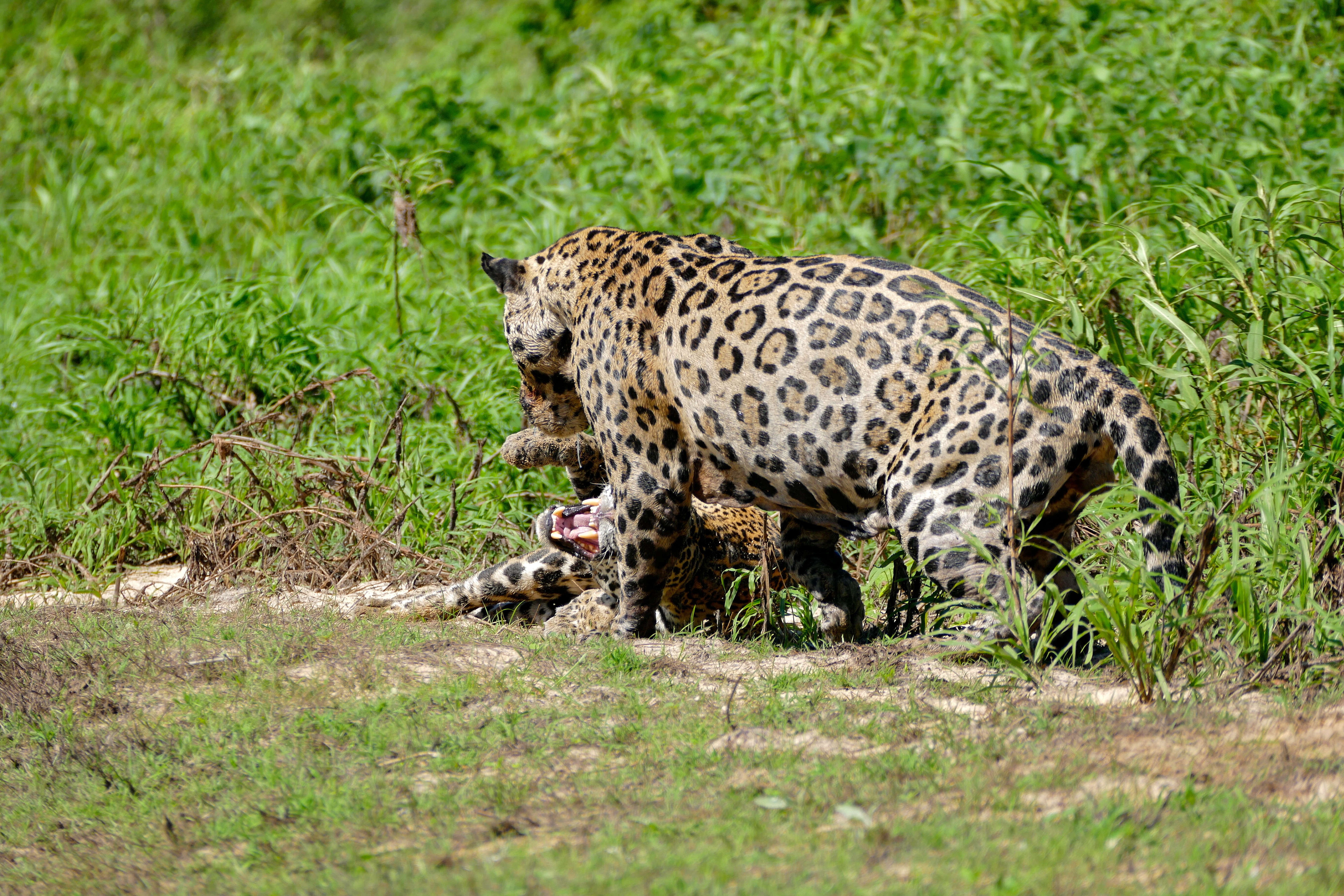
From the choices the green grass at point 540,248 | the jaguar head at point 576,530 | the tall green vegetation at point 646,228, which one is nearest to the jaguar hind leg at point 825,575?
the green grass at point 540,248

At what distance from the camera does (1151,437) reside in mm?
4488

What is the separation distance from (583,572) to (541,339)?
1069 millimetres

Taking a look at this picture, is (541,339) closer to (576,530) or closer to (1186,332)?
(576,530)

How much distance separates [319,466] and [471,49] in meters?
9.63

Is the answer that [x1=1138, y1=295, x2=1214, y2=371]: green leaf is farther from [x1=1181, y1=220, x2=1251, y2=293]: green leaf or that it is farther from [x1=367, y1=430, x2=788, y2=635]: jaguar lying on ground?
[x1=367, y1=430, x2=788, y2=635]: jaguar lying on ground

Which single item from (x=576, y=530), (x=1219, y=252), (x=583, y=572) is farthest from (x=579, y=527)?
(x=1219, y=252)

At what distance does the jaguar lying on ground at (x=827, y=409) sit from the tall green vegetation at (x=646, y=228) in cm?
31

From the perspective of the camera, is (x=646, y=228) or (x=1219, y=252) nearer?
(x=1219, y=252)

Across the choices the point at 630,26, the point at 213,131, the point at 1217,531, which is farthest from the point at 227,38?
the point at 1217,531

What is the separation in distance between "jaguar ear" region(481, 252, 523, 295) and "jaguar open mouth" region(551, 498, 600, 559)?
103 centimetres

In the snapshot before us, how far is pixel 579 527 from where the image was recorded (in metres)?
6.25

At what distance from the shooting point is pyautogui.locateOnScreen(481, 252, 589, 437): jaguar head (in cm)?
600

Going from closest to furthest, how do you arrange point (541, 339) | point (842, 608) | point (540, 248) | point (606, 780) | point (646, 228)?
point (606, 780) < point (842, 608) < point (541, 339) < point (540, 248) < point (646, 228)

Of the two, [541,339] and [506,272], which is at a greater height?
[506,272]
